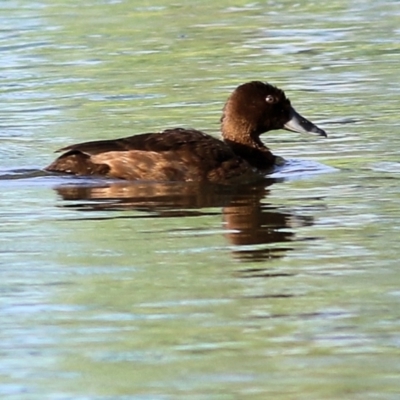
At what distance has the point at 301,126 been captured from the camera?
522 inches

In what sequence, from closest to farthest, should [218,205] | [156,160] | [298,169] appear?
[218,205] → [156,160] → [298,169]

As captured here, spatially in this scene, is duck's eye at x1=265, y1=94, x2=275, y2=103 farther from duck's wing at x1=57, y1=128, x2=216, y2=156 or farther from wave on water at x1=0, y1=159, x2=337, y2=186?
duck's wing at x1=57, y1=128, x2=216, y2=156

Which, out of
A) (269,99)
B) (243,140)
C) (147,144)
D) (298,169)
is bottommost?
(298,169)

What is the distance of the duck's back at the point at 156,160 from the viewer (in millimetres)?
Answer: 12195

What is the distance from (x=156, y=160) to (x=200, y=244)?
9.94 ft

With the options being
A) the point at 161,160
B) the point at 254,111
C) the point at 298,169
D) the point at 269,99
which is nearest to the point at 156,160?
the point at 161,160

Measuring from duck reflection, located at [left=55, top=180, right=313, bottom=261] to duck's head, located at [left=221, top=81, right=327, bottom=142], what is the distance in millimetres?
1228

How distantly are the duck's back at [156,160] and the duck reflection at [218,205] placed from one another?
0.41 ft

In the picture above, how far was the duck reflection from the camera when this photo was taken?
935cm

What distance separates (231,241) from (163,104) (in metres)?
6.77

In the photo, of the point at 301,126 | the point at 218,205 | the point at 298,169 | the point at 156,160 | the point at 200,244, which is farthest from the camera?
the point at 301,126

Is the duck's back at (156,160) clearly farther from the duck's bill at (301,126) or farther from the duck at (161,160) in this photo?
the duck's bill at (301,126)

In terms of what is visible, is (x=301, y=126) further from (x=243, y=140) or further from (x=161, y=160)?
(x=161, y=160)

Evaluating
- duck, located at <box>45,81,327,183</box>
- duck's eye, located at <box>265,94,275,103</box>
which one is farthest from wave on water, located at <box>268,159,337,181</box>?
duck's eye, located at <box>265,94,275,103</box>
